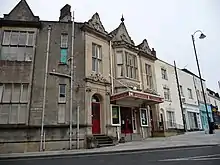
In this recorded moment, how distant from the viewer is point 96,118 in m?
16.2

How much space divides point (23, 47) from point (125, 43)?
30.5 feet

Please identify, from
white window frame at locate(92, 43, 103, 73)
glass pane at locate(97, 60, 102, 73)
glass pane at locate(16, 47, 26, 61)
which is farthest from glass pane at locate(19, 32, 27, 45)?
glass pane at locate(97, 60, 102, 73)

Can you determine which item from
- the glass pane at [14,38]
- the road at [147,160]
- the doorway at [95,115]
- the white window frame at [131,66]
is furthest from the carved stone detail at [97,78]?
the road at [147,160]

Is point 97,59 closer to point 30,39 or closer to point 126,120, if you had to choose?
point 30,39

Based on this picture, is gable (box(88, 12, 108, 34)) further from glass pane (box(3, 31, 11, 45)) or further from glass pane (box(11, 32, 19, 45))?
glass pane (box(3, 31, 11, 45))

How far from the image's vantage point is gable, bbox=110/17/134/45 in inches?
806

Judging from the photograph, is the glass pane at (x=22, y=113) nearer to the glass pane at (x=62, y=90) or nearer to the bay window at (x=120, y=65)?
the glass pane at (x=62, y=90)

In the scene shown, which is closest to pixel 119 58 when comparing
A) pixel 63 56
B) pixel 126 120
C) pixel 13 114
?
pixel 63 56

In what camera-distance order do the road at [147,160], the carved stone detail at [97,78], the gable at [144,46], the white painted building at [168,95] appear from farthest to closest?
1. the white painted building at [168,95]
2. the gable at [144,46]
3. the carved stone detail at [97,78]
4. the road at [147,160]

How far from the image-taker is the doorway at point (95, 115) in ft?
52.1

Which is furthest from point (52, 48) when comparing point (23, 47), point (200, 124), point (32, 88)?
point (200, 124)

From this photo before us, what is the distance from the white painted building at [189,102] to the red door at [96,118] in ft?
54.1

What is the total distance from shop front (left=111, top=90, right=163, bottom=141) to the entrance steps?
170 cm

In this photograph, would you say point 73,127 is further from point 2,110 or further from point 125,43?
point 125,43
